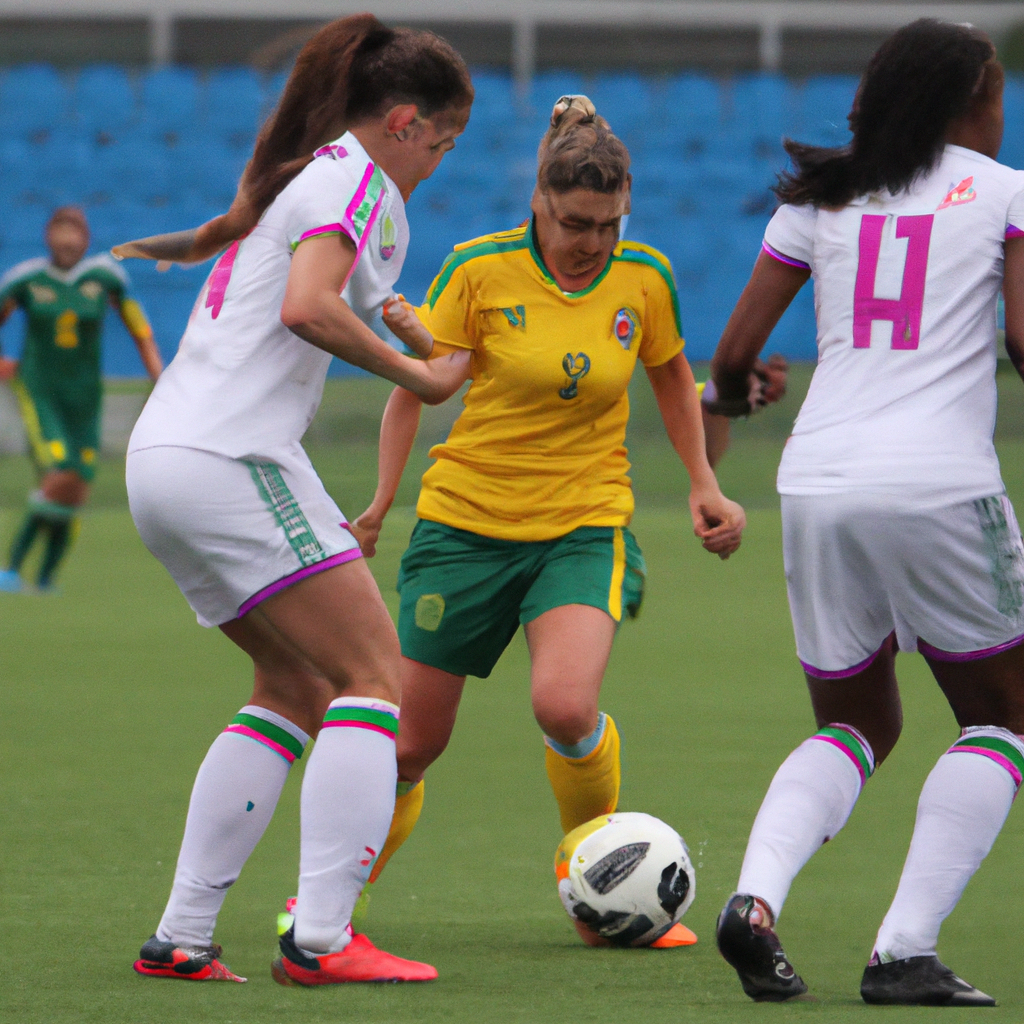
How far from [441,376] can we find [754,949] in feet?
4.04

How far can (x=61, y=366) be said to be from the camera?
10016mm

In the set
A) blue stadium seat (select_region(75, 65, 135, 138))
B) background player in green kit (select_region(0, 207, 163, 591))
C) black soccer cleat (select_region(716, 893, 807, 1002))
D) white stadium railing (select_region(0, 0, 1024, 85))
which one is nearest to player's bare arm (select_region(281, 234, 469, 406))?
black soccer cleat (select_region(716, 893, 807, 1002))

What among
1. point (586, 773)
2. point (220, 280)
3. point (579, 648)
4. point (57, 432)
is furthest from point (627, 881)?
point (57, 432)

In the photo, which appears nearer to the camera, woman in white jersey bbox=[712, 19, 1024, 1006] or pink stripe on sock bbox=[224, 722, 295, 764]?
woman in white jersey bbox=[712, 19, 1024, 1006]

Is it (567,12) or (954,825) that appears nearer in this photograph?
(954,825)

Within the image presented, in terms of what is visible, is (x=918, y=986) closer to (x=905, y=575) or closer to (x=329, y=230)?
(x=905, y=575)

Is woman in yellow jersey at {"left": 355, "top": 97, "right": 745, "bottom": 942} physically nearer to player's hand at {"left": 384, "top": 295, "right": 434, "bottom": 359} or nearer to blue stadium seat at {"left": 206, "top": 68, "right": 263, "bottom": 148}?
player's hand at {"left": 384, "top": 295, "right": 434, "bottom": 359}

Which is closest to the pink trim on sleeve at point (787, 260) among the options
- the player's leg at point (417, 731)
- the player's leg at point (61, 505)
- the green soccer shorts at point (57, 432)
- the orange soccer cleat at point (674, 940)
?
the player's leg at point (417, 731)

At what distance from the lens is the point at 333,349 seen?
2986 mm

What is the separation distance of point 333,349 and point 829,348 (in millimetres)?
895

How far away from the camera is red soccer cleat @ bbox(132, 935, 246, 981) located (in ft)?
10.7

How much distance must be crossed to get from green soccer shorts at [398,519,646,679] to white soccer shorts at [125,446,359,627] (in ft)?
2.41

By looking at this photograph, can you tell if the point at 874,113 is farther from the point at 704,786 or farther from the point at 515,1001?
the point at 704,786

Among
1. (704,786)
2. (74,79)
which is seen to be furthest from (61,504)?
(74,79)
